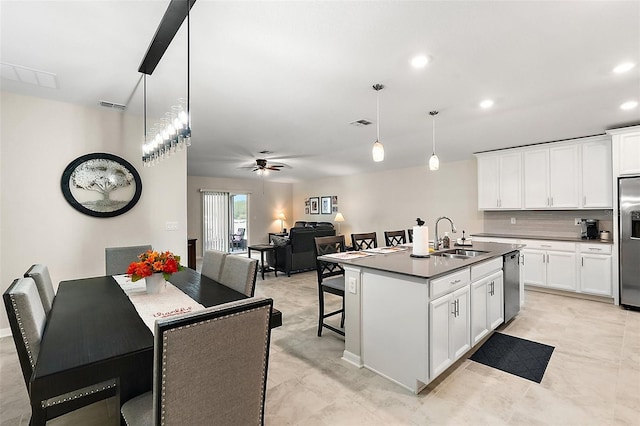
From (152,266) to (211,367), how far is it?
3.92ft

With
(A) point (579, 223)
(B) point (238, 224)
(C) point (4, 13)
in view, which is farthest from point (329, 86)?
(B) point (238, 224)

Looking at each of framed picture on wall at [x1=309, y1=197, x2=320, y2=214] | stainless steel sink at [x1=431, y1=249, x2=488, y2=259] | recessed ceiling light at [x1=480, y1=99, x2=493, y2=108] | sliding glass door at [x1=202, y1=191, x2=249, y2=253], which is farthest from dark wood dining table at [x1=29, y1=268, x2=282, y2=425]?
framed picture on wall at [x1=309, y1=197, x2=320, y2=214]

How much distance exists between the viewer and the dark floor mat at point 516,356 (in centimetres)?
246

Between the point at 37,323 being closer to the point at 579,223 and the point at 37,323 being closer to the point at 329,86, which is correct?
the point at 329,86

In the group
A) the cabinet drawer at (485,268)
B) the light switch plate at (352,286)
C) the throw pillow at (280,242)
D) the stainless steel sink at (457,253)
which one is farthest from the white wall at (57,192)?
the cabinet drawer at (485,268)

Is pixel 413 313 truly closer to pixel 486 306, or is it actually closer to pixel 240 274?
pixel 486 306

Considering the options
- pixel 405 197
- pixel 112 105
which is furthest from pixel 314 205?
pixel 112 105

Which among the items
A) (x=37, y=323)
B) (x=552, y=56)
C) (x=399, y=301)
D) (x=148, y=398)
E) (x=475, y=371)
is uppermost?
(x=552, y=56)

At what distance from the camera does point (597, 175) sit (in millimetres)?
4332

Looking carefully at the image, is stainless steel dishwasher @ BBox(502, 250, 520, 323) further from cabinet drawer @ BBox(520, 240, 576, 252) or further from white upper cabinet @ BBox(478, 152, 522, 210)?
white upper cabinet @ BBox(478, 152, 522, 210)

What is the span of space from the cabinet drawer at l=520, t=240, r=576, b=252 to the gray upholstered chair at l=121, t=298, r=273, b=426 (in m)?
5.03

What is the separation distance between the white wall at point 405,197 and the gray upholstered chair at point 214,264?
196 inches

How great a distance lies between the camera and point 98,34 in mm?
2016

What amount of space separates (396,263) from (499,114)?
2.55 m
